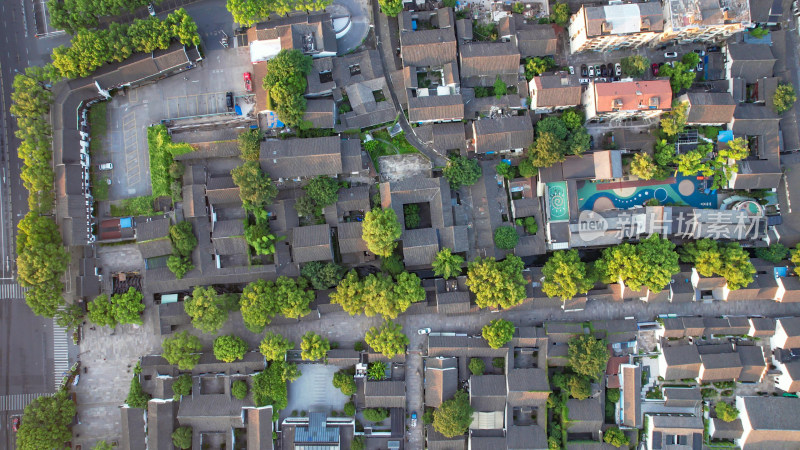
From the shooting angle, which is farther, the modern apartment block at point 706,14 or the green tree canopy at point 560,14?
the green tree canopy at point 560,14

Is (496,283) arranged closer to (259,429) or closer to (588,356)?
(588,356)

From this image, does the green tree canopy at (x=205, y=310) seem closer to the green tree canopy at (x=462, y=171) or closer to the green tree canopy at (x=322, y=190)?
the green tree canopy at (x=322, y=190)

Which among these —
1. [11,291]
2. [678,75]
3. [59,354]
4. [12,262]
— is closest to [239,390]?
[59,354]

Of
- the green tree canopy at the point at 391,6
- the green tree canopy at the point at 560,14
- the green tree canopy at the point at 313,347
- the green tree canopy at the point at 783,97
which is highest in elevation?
the green tree canopy at the point at 391,6

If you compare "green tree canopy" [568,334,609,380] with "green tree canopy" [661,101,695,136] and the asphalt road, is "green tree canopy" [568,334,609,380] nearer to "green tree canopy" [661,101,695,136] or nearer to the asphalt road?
"green tree canopy" [661,101,695,136]

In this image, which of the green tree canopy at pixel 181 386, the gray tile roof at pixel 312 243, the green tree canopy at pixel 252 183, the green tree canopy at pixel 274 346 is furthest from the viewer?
the gray tile roof at pixel 312 243

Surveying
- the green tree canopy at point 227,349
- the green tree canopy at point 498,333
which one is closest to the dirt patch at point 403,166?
the green tree canopy at point 498,333
